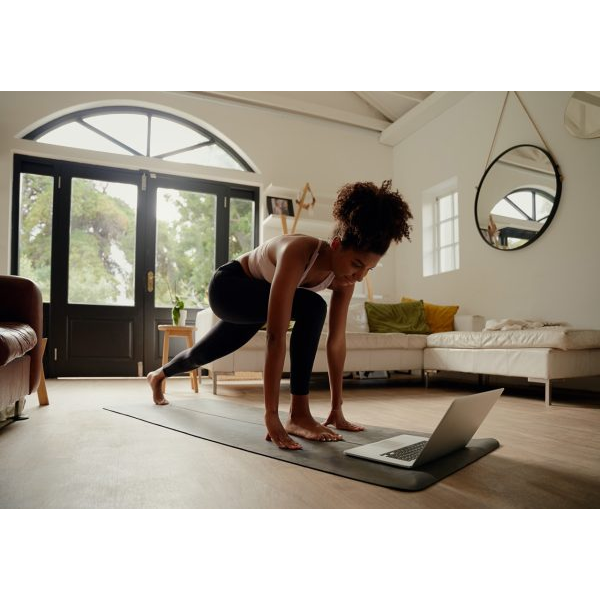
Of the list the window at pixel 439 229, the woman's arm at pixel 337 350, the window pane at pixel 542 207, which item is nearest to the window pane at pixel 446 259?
the window at pixel 439 229

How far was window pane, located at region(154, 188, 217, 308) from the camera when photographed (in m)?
4.96

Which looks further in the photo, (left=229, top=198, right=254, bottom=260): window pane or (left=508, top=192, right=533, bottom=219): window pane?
(left=229, top=198, right=254, bottom=260): window pane

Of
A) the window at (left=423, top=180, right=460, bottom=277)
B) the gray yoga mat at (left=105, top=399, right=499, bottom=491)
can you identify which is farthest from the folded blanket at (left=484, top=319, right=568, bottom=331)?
the gray yoga mat at (left=105, top=399, right=499, bottom=491)

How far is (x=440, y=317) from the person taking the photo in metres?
4.44

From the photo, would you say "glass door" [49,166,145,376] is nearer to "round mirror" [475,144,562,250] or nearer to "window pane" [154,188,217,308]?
"window pane" [154,188,217,308]

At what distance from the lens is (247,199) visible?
5359 millimetres

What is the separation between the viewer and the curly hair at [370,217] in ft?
4.59

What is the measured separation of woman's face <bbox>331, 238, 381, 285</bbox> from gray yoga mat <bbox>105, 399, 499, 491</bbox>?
55 cm

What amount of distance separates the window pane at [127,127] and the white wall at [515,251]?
3.18 metres

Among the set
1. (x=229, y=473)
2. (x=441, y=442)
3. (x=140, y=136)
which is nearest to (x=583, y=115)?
(x=441, y=442)

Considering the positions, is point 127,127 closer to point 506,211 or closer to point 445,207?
point 445,207

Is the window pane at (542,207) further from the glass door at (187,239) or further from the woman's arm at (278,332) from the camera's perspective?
the woman's arm at (278,332)

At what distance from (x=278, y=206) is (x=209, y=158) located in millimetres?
960
